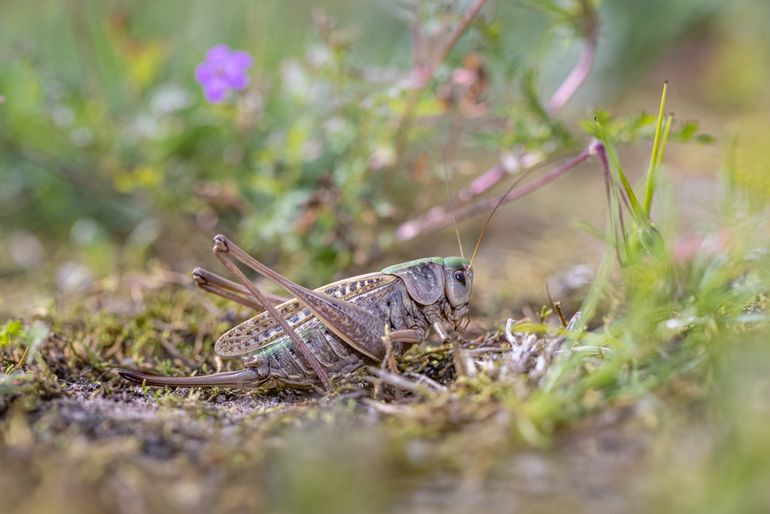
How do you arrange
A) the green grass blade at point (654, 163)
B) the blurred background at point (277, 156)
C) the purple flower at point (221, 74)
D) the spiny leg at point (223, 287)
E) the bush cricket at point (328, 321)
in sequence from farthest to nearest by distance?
1. the purple flower at point (221, 74)
2. the blurred background at point (277, 156)
3. the spiny leg at point (223, 287)
4. the bush cricket at point (328, 321)
5. the green grass blade at point (654, 163)

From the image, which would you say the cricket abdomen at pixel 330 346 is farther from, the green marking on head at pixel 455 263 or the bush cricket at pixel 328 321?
the green marking on head at pixel 455 263

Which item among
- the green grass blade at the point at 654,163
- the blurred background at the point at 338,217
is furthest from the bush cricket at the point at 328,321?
the green grass blade at the point at 654,163

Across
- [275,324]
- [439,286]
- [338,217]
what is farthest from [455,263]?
[338,217]

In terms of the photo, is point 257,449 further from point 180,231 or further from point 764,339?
point 180,231

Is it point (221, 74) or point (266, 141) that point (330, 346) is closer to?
point (221, 74)

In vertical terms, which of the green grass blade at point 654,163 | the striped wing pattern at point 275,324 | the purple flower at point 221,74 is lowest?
the striped wing pattern at point 275,324

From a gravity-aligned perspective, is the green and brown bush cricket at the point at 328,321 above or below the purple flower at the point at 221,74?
below

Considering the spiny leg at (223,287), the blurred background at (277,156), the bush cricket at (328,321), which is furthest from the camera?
the blurred background at (277,156)
